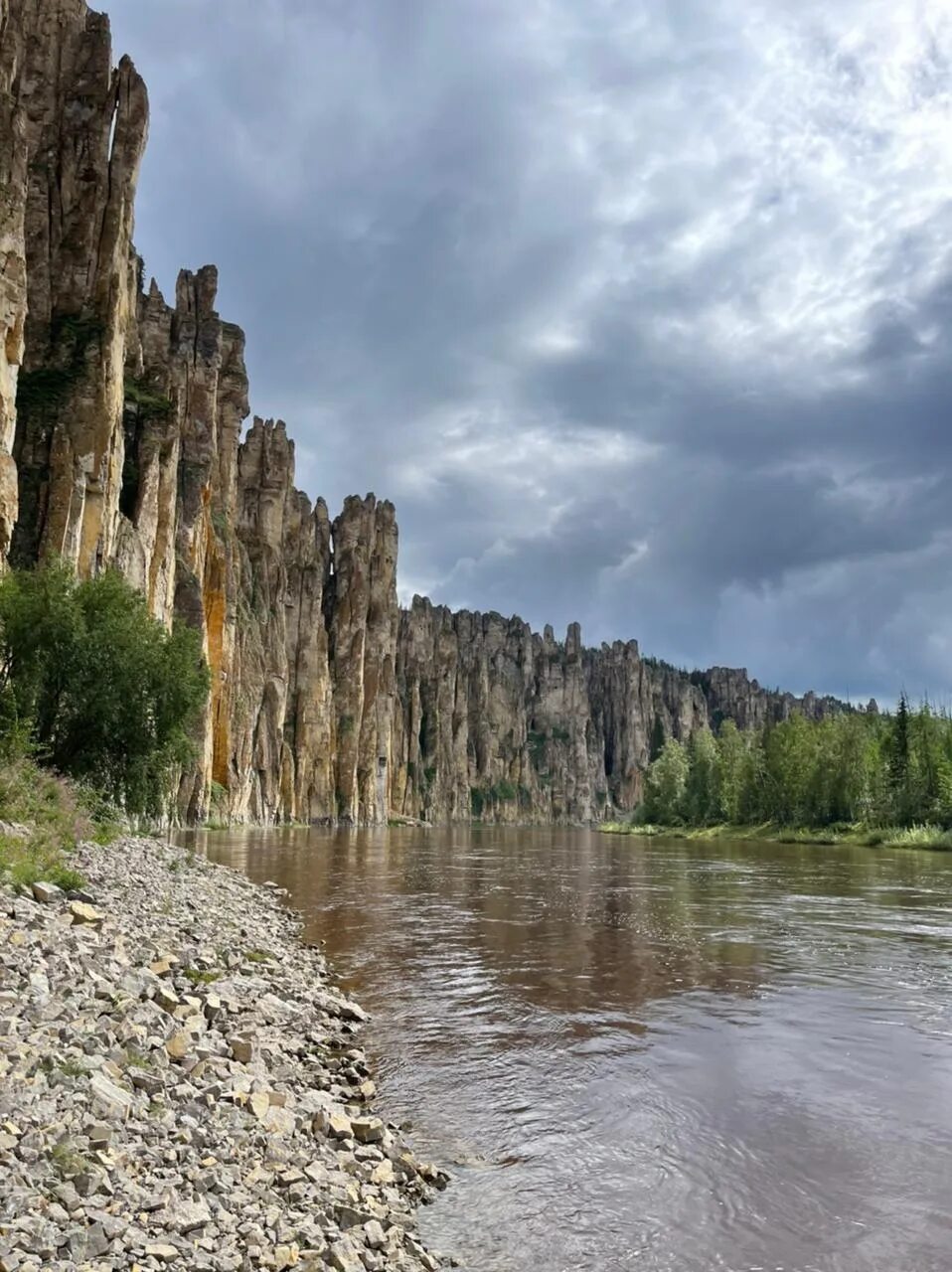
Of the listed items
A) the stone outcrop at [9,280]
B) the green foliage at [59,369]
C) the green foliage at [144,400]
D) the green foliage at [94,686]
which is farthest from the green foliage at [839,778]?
the green foliage at [59,369]

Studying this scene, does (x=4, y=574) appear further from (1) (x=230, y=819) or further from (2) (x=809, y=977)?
(1) (x=230, y=819)

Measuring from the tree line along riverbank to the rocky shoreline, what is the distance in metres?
69.2

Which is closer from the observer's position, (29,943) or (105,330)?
(29,943)

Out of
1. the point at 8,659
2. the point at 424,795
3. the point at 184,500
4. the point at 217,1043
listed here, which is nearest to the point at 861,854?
the point at 8,659

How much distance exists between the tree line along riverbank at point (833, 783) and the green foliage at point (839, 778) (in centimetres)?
10

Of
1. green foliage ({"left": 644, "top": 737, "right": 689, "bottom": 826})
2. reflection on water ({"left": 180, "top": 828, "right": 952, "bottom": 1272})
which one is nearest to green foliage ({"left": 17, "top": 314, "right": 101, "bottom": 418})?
reflection on water ({"left": 180, "top": 828, "right": 952, "bottom": 1272})

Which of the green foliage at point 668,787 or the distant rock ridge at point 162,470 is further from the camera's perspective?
the green foliage at point 668,787

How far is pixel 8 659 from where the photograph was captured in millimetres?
30766

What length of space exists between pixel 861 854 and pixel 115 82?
262 feet

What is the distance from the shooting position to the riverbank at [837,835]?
2731 inches

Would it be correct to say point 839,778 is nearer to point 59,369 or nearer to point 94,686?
point 94,686

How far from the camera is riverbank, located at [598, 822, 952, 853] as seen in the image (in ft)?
228

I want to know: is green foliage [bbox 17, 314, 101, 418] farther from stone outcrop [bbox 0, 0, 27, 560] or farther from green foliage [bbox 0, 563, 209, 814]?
green foliage [bbox 0, 563, 209, 814]

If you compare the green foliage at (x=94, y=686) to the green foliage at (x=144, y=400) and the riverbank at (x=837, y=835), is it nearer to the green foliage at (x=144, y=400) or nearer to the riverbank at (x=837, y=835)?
the green foliage at (x=144, y=400)
